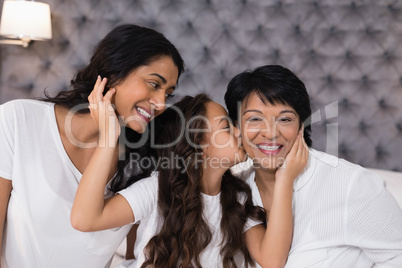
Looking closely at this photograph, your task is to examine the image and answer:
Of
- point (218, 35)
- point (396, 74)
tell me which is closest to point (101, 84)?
point (218, 35)

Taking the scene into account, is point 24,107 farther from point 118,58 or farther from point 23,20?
point 23,20

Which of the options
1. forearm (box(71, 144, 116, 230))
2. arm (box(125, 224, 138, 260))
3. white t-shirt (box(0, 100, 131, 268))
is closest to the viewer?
forearm (box(71, 144, 116, 230))

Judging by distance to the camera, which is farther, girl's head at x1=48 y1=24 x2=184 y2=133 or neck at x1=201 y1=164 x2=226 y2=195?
neck at x1=201 y1=164 x2=226 y2=195

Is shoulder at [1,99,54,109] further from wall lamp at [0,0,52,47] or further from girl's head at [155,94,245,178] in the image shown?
wall lamp at [0,0,52,47]

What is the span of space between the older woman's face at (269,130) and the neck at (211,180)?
0.63ft

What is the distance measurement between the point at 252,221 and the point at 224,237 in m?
0.15

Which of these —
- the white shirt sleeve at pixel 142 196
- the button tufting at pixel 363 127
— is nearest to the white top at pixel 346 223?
the white shirt sleeve at pixel 142 196

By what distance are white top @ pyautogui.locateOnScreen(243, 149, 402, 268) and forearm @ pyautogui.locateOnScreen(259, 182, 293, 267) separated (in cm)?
7

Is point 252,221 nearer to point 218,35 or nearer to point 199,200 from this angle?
point 199,200

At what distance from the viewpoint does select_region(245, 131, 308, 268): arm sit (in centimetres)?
145

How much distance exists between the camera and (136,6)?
9.12 ft

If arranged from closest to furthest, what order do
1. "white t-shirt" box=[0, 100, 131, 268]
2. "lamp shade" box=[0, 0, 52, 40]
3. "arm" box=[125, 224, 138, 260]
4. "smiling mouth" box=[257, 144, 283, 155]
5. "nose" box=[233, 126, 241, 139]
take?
"white t-shirt" box=[0, 100, 131, 268] < "smiling mouth" box=[257, 144, 283, 155] < "nose" box=[233, 126, 241, 139] < "arm" box=[125, 224, 138, 260] < "lamp shade" box=[0, 0, 52, 40]

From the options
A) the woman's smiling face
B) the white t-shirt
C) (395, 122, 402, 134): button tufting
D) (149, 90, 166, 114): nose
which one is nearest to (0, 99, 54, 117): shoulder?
the white t-shirt

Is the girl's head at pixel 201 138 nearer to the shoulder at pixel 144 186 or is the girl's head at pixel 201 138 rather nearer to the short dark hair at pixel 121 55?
the shoulder at pixel 144 186
